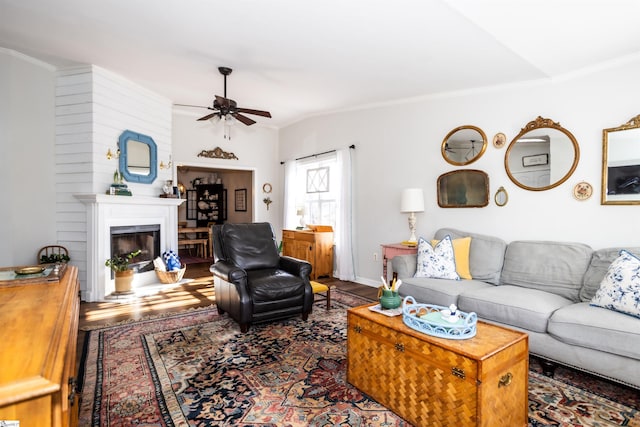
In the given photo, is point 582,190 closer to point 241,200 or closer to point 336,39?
point 336,39

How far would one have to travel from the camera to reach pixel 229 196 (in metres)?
9.64

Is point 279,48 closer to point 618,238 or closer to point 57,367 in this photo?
point 57,367

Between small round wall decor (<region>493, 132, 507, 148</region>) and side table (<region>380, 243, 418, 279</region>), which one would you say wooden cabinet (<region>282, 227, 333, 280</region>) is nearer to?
side table (<region>380, 243, 418, 279</region>)

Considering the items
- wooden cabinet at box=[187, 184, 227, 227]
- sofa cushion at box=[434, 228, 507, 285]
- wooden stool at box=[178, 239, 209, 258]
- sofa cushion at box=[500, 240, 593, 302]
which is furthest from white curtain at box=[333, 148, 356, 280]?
wooden cabinet at box=[187, 184, 227, 227]

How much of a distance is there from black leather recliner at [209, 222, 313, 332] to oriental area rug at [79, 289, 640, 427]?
0.22m

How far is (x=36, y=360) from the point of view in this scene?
2.96 ft

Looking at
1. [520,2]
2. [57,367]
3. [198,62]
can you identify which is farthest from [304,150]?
[57,367]

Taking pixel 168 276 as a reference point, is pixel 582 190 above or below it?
above

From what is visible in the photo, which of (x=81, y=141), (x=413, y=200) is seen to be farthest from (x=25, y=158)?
(x=413, y=200)

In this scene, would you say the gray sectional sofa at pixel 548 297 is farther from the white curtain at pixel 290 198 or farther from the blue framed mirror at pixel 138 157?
the blue framed mirror at pixel 138 157

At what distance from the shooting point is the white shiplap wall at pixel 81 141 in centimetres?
436

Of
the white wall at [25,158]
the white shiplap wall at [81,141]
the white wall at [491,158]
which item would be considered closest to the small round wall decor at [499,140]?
the white wall at [491,158]

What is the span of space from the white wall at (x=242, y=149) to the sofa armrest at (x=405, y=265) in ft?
12.4

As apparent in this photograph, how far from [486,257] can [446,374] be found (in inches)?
84.4
